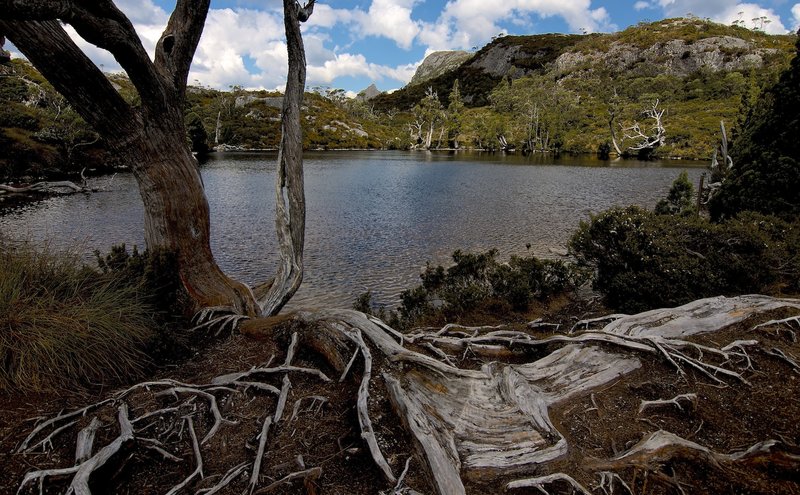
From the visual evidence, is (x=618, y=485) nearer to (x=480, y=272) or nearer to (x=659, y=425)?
(x=659, y=425)

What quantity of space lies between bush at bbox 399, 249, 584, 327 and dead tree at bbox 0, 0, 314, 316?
3675 mm

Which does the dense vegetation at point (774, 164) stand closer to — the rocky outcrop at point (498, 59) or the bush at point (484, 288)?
the bush at point (484, 288)

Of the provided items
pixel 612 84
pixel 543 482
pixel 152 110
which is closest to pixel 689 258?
pixel 543 482

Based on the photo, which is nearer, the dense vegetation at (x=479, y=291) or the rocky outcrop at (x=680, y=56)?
the dense vegetation at (x=479, y=291)

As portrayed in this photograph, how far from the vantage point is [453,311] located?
32.9ft

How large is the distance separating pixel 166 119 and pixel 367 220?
57.8 feet

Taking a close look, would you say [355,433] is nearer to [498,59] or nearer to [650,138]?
[650,138]

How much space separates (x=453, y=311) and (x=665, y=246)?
5129mm

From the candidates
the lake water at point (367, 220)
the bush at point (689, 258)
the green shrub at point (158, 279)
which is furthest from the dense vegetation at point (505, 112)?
the green shrub at point (158, 279)

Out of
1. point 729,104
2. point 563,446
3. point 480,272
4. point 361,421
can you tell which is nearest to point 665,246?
point 480,272

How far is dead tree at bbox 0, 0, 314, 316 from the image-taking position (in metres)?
5.00

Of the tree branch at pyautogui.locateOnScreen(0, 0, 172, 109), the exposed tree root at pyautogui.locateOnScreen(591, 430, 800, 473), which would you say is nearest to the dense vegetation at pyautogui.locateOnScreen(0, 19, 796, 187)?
the tree branch at pyautogui.locateOnScreen(0, 0, 172, 109)

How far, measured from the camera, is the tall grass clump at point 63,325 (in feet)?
14.0

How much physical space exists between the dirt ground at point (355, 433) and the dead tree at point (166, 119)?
2532 mm
